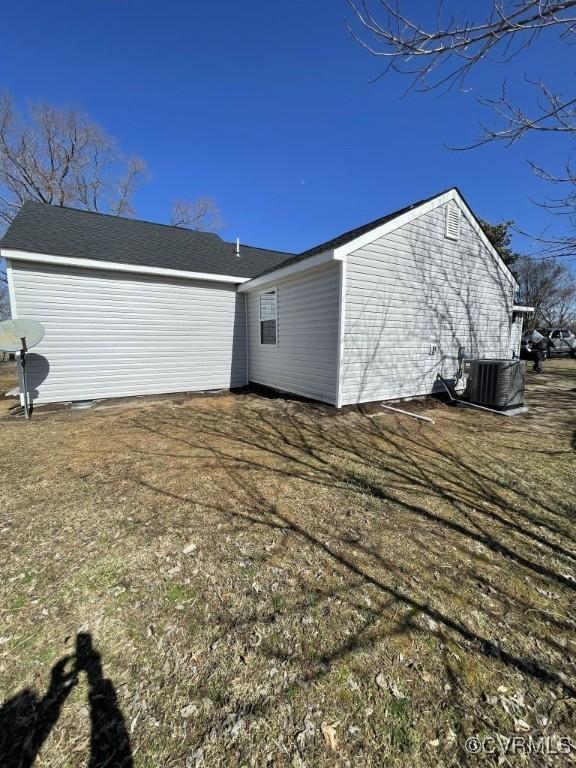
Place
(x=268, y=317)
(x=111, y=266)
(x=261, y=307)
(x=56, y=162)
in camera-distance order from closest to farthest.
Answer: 1. (x=111, y=266)
2. (x=268, y=317)
3. (x=261, y=307)
4. (x=56, y=162)

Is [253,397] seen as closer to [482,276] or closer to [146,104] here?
[482,276]

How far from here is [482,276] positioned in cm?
853

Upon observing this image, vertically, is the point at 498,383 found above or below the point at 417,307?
below

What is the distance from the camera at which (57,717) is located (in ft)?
4.49

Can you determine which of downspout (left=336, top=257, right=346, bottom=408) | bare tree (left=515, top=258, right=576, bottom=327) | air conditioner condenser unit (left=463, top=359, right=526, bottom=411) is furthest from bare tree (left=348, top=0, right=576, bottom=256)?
bare tree (left=515, top=258, right=576, bottom=327)

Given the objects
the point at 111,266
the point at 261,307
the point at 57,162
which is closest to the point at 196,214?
the point at 57,162

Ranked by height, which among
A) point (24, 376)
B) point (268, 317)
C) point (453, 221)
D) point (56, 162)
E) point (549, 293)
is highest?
point (56, 162)

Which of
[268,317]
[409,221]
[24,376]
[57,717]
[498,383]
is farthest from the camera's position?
[268,317]

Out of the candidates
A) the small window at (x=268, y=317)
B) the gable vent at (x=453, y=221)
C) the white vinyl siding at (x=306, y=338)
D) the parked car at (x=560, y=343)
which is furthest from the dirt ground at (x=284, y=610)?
the parked car at (x=560, y=343)

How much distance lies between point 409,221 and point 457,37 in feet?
15.5

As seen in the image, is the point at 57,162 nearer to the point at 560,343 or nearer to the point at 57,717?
the point at 57,717

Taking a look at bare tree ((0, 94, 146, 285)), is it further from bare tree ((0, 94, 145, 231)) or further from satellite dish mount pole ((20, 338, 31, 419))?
satellite dish mount pole ((20, 338, 31, 419))

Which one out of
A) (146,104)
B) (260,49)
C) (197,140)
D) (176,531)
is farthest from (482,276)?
(146,104)

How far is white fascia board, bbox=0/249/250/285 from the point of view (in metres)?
6.42
